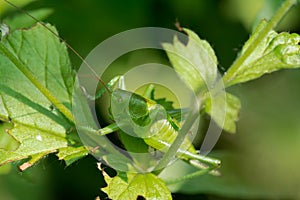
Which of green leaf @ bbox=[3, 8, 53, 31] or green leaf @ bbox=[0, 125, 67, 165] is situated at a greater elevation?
green leaf @ bbox=[3, 8, 53, 31]

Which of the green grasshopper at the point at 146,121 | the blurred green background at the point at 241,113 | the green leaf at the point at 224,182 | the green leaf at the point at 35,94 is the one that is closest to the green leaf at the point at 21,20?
the blurred green background at the point at 241,113

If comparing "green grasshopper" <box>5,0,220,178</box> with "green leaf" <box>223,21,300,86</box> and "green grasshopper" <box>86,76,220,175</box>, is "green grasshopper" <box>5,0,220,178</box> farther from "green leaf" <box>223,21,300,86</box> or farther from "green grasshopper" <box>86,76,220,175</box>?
"green leaf" <box>223,21,300,86</box>

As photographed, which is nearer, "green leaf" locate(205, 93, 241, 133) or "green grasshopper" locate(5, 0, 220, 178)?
"green grasshopper" locate(5, 0, 220, 178)

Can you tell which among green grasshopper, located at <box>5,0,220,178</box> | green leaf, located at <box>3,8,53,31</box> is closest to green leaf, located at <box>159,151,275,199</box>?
green grasshopper, located at <box>5,0,220,178</box>

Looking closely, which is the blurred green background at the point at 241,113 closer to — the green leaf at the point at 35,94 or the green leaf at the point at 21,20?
the green leaf at the point at 21,20

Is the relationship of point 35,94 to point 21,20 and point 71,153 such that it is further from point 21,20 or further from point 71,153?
point 21,20
